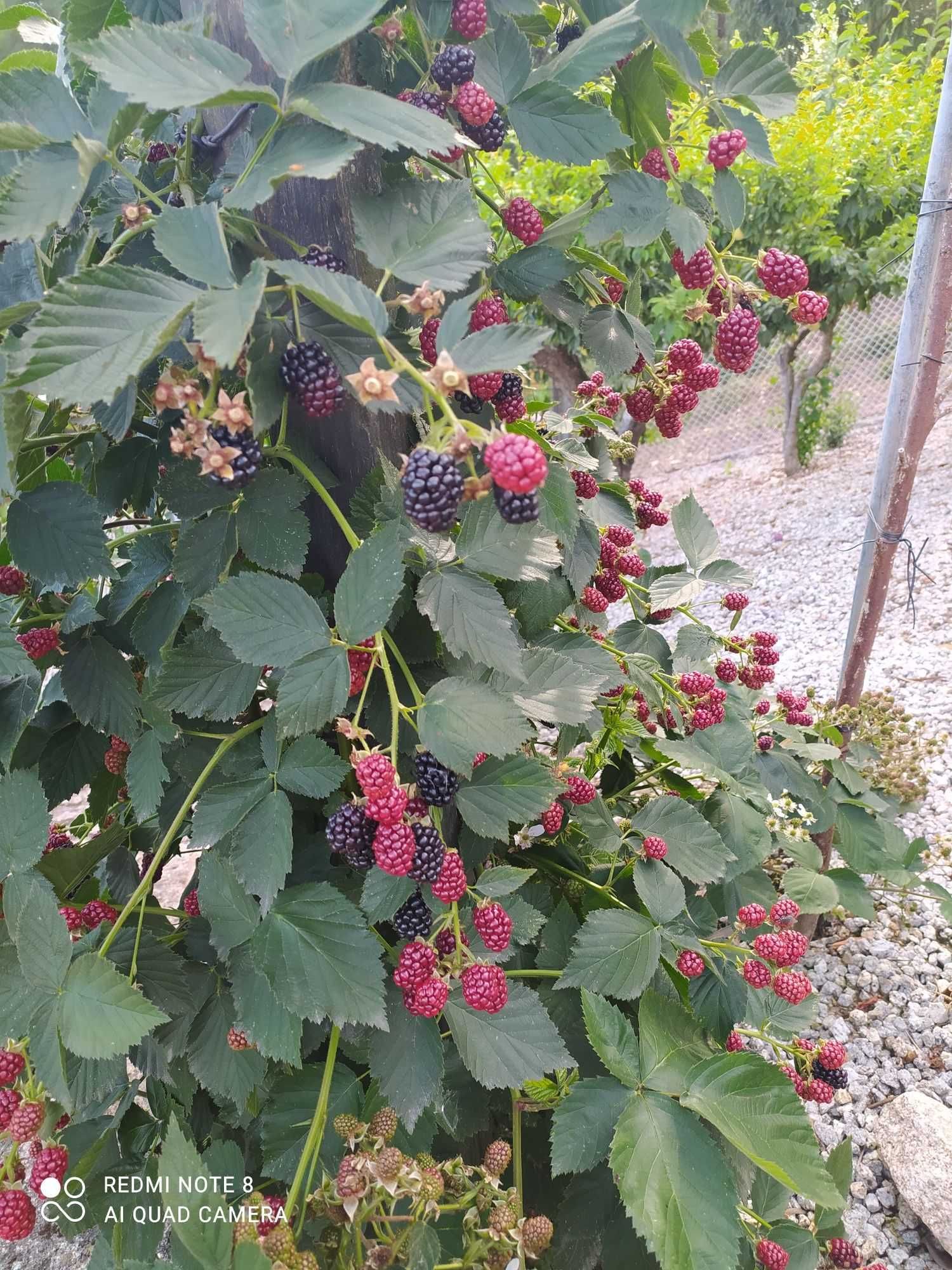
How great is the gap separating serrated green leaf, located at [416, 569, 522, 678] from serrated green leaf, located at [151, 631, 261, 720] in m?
0.19

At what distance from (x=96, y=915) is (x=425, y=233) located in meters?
0.73

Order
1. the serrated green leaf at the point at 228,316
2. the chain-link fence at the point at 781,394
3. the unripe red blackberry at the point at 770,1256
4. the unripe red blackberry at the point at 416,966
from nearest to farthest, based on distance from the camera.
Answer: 1. the serrated green leaf at the point at 228,316
2. the unripe red blackberry at the point at 416,966
3. the unripe red blackberry at the point at 770,1256
4. the chain-link fence at the point at 781,394

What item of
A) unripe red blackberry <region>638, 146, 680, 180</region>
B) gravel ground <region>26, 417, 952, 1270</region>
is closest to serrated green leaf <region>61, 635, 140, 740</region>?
A: unripe red blackberry <region>638, 146, 680, 180</region>

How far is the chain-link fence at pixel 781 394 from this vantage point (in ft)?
22.1

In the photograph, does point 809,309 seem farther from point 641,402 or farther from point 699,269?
point 641,402

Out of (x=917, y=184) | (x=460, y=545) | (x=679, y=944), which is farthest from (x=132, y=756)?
(x=917, y=184)

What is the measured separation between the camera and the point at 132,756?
0.76 meters

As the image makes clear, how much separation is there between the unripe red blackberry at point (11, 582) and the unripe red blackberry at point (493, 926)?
0.57 m

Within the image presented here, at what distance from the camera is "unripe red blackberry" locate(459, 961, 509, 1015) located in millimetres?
640

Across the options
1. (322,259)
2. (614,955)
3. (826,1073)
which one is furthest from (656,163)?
(826,1073)

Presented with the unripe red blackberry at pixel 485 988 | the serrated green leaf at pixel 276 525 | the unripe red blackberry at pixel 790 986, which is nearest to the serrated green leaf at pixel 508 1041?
the unripe red blackberry at pixel 485 988

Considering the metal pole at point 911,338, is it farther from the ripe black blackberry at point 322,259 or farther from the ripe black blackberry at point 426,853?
the ripe black blackberry at point 426,853

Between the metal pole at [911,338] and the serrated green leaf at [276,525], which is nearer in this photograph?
the serrated green leaf at [276,525]

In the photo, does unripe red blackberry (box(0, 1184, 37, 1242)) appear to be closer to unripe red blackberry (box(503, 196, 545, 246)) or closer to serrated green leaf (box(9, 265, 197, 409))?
serrated green leaf (box(9, 265, 197, 409))
